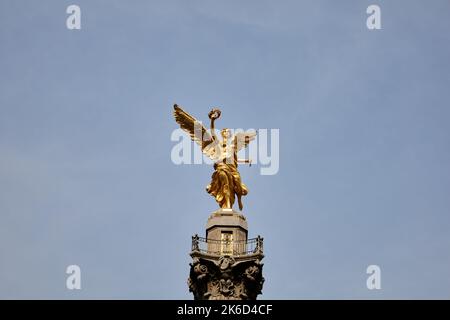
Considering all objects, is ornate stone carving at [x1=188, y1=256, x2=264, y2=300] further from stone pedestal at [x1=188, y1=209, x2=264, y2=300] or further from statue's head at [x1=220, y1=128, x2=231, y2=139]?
statue's head at [x1=220, y1=128, x2=231, y2=139]

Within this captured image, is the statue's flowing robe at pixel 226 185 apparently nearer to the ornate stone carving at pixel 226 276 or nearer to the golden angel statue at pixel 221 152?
the golden angel statue at pixel 221 152

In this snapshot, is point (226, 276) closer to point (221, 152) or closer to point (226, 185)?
point (226, 185)

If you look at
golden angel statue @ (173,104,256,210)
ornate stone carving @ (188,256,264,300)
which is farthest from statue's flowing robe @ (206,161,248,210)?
ornate stone carving @ (188,256,264,300)

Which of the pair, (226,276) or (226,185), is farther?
(226,185)

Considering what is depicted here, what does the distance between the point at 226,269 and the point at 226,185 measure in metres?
5.66

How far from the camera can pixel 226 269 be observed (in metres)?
52.3

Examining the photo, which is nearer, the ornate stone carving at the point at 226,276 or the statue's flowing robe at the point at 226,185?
the ornate stone carving at the point at 226,276

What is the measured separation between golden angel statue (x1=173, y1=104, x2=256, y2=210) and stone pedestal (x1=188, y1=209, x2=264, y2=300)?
3.09 metres

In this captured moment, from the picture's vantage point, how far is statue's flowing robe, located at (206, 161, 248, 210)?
184 feet

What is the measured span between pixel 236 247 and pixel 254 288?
2.45m

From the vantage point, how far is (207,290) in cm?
5241

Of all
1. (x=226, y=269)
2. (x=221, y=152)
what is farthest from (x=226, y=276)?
(x=221, y=152)

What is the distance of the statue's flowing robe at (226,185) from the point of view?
5597 cm

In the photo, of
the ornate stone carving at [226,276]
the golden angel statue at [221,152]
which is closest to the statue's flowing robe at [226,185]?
the golden angel statue at [221,152]
